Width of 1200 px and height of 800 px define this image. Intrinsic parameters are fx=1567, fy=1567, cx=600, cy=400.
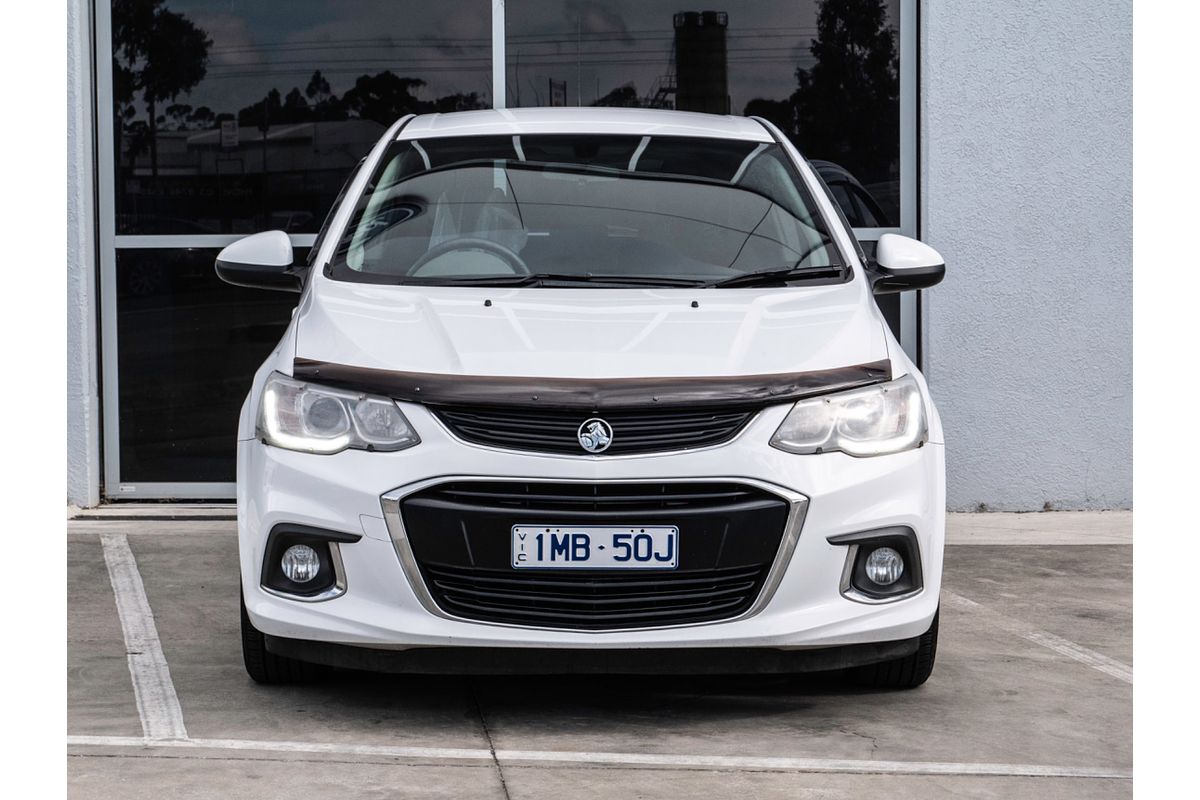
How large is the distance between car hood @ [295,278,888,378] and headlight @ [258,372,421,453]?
102 mm

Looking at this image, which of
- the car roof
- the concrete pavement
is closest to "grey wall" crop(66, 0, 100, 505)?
the concrete pavement

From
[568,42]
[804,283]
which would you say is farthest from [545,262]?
[568,42]

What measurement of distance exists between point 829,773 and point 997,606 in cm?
246

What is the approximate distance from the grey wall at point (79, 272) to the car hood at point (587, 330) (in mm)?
3939

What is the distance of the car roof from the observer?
538 cm

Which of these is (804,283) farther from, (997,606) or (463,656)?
(997,606)

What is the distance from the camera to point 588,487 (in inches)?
152

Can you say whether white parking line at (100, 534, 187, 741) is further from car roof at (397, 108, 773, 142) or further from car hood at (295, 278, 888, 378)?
car roof at (397, 108, 773, 142)

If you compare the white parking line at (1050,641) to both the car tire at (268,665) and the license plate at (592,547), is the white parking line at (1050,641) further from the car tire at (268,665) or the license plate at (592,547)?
the car tire at (268,665)

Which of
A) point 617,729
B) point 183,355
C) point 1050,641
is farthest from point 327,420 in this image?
point 183,355

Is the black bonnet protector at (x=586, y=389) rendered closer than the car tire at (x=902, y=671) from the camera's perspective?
Yes

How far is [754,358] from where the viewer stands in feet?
13.2

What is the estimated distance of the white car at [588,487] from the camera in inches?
153

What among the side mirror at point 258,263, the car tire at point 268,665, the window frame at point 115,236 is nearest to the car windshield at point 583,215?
the side mirror at point 258,263
